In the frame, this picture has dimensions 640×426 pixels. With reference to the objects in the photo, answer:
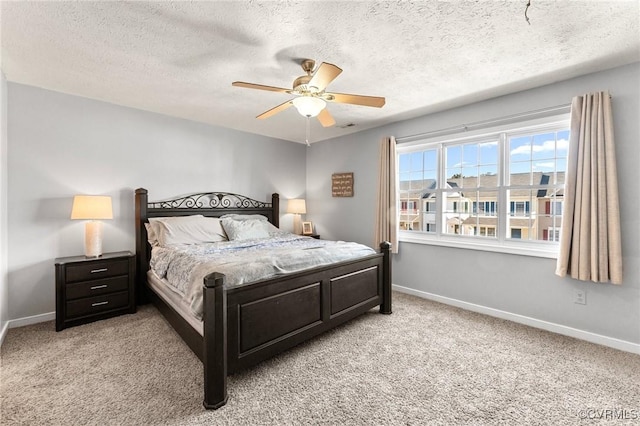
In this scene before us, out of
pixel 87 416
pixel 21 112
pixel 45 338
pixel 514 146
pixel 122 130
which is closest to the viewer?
pixel 87 416

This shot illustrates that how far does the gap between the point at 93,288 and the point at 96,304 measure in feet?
0.60

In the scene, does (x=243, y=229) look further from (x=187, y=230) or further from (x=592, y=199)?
(x=592, y=199)

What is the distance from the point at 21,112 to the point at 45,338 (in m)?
2.32

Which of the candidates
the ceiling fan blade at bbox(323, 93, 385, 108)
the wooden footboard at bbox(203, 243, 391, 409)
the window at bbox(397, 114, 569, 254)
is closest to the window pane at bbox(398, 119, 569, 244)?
the window at bbox(397, 114, 569, 254)

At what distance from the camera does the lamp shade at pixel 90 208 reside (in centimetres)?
293

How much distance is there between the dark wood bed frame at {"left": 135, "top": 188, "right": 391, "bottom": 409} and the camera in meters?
1.77

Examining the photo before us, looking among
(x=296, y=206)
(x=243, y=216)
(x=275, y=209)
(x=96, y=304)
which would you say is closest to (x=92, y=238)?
(x=96, y=304)

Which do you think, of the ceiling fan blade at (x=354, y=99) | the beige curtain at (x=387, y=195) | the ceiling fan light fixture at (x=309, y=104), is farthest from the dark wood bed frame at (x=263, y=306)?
the ceiling fan blade at (x=354, y=99)

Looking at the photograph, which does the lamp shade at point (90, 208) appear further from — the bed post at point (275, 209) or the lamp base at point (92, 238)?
the bed post at point (275, 209)

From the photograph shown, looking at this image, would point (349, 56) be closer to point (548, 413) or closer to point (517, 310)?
point (548, 413)

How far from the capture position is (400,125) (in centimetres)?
409

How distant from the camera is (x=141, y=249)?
354 centimetres

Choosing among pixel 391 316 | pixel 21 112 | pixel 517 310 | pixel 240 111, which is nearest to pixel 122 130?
pixel 21 112

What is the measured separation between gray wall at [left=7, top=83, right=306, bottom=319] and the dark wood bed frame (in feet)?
1.17
